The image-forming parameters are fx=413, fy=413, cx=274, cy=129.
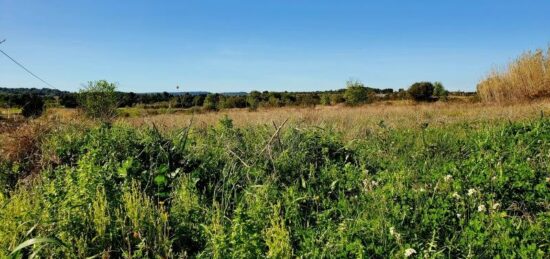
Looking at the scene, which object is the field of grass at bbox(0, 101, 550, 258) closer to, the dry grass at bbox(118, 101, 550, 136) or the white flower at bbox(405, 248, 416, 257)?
the white flower at bbox(405, 248, 416, 257)

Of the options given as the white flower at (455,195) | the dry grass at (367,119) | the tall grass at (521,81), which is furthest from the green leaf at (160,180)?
the tall grass at (521,81)

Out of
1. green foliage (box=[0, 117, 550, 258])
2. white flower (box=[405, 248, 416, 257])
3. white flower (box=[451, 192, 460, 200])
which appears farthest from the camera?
white flower (box=[451, 192, 460, 200])

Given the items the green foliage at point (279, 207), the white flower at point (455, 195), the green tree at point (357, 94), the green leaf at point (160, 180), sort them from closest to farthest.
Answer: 1. the green foliage at point (279, 207)
2. the white flower at point (455, 195)
3. the green leaf at point (160, 180)
4. the green tree at point (357, 94)

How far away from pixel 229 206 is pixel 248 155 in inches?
51.7

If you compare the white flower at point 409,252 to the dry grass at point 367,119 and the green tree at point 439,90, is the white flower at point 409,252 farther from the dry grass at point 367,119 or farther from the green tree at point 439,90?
the green tree at point 439,90

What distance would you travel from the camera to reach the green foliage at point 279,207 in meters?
2.75

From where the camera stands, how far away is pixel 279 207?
333 cm

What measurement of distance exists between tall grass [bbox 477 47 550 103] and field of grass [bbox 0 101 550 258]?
1754 cm

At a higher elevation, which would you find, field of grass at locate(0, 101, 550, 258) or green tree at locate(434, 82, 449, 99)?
green tree at locate(434, 82, 449, 99)

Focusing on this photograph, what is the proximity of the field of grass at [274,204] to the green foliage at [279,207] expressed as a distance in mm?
14

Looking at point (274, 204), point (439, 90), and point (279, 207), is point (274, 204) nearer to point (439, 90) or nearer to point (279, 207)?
point (279, 207)

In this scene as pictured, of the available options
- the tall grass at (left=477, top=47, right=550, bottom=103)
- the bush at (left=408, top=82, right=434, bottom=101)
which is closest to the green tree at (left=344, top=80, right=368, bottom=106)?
the bush at (left=408, top=82, right=434, bottom=101)

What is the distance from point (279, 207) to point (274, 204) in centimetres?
26

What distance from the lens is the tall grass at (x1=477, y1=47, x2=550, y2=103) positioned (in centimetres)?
2055
